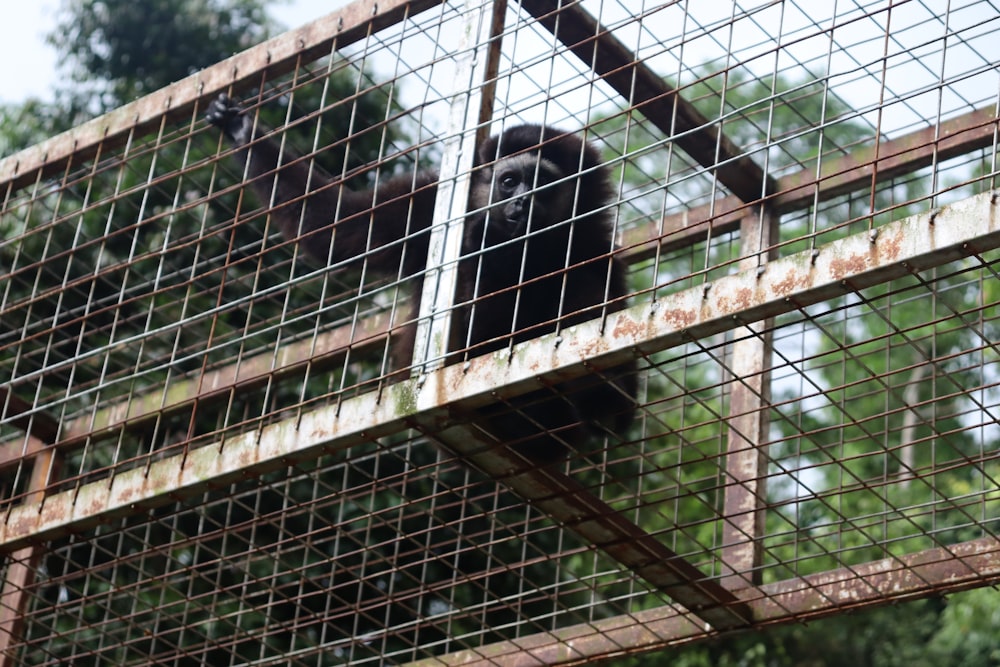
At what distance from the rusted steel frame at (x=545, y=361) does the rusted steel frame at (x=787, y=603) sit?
1.09 meters

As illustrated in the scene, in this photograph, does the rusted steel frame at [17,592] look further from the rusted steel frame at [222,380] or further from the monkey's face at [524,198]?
the monkey's face at [524,198]

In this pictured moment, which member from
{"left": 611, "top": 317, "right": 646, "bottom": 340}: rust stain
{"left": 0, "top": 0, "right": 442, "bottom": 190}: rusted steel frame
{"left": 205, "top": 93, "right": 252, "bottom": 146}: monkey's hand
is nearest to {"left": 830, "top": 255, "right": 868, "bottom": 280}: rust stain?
{"left": 611, "top": 317, "right": 646, "bottom": 340}: rust stain

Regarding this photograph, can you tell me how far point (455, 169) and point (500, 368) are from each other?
0.70 meters

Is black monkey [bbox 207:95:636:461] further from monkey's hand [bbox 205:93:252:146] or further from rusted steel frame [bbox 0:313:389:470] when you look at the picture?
rusted steel frame [bbox 0:313:389:470]

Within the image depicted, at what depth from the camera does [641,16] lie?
3420 mm

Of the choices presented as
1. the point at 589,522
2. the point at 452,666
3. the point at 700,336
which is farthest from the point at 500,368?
the point at 452,666

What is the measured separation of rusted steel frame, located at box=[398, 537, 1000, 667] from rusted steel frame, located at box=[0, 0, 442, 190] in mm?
2119

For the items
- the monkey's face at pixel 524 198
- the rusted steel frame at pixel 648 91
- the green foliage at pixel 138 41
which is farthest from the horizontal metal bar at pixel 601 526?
the green foliage at pixel 138 41

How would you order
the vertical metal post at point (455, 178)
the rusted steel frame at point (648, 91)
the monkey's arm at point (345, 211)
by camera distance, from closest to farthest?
the vertical metal post at point (455, 178), the rusted steel frame at point (648, 91), the monkey's arm at point (345, 211)

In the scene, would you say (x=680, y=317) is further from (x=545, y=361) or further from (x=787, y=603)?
(x=787, y=603)

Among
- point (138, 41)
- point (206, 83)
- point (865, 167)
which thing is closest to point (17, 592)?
point (206, 83)

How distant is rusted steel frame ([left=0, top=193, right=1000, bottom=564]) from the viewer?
2.71 meters

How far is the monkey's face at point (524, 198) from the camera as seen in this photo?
4898 mm

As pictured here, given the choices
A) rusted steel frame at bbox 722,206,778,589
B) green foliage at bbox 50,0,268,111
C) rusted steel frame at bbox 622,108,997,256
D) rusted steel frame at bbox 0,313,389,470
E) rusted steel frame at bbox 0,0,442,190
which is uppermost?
rusted steel frame at bbox 0,0,442,190
